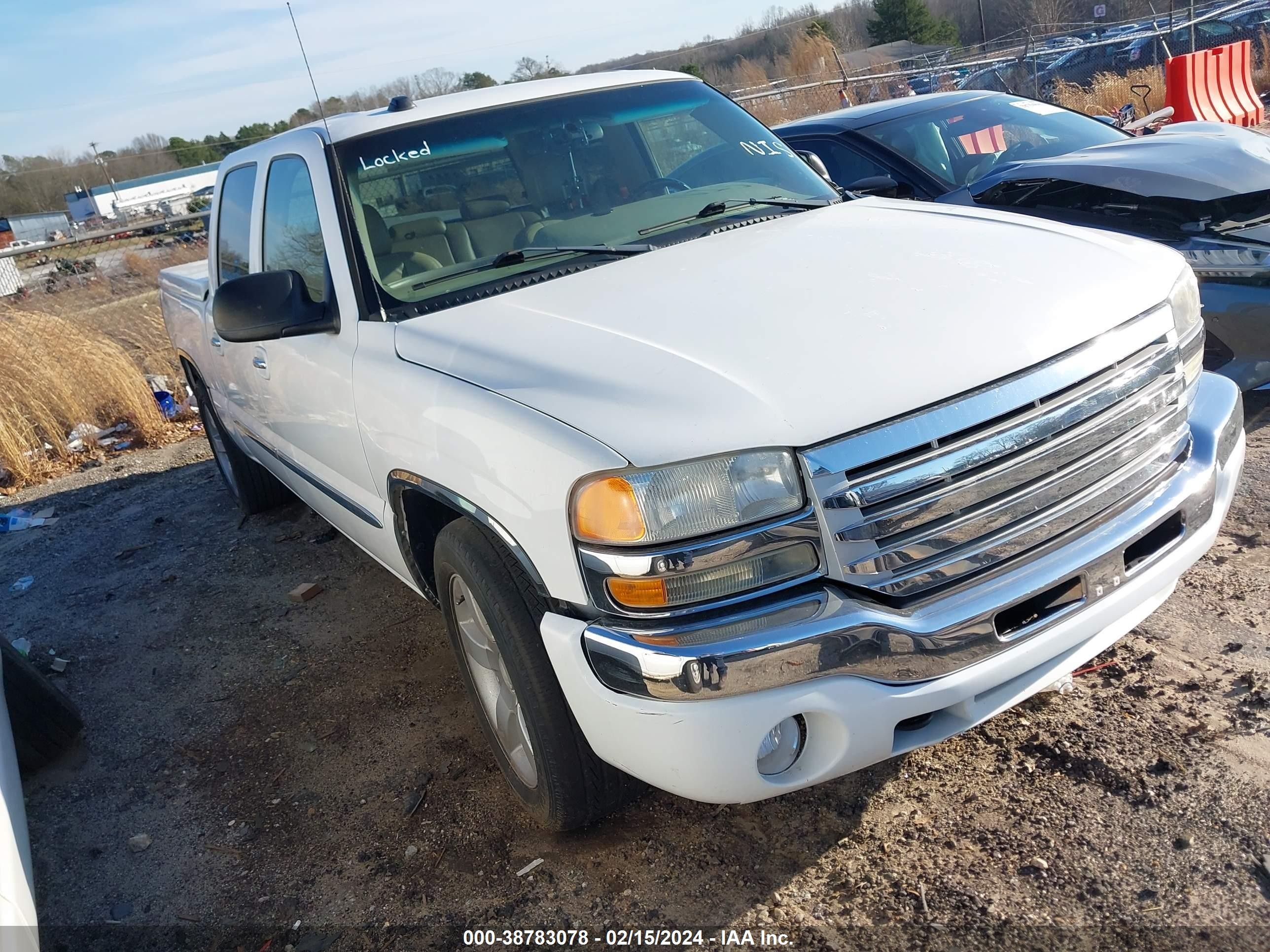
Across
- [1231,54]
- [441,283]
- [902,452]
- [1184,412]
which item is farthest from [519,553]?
[1231,54]

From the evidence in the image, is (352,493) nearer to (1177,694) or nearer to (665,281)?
(665,281)

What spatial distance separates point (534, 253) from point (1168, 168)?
317 centimetres

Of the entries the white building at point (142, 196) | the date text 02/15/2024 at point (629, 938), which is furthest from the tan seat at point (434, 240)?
the white building at point (142, 196)

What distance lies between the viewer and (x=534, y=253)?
3.08 metres

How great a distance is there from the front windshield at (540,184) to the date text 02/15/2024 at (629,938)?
177 centimetres

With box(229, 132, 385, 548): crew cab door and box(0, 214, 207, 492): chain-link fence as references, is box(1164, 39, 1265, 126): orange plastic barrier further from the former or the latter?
box(0, 214, 207, 492): chain-link fence

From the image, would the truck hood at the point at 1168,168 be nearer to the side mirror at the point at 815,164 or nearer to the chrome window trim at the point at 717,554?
the side mirror at the point at 815,164

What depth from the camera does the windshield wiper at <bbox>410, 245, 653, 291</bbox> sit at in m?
3.04

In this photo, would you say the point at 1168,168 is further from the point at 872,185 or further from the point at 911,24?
the point at 911,24

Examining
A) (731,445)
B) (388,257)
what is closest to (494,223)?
(388,257)

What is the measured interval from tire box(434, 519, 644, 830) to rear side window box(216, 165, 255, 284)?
2.28 m

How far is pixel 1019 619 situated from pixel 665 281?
4.20ft

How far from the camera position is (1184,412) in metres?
2.55

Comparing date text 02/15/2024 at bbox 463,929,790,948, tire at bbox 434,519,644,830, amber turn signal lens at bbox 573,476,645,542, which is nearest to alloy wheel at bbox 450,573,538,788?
tire at bbox 434,519,644,830
